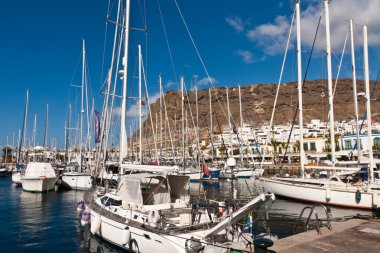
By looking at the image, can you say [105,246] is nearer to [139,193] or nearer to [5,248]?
[139,193]

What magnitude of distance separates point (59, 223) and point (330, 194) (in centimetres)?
2074

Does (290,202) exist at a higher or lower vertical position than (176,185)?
lower

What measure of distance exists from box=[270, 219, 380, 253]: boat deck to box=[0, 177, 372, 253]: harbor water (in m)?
1.30

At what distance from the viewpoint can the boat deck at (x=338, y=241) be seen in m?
9.02

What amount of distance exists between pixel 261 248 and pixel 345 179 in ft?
67.8

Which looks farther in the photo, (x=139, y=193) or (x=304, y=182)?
(x=304, y=182)

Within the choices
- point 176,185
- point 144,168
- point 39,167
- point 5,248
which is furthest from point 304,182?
point 39,167

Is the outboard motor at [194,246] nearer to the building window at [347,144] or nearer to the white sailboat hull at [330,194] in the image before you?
the white sailboat hull at [330,194]

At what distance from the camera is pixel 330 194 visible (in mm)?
24000

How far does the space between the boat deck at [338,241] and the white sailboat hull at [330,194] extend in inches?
470

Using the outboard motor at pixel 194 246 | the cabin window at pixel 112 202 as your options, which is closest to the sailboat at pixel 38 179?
the cabin window at pixel 112 202

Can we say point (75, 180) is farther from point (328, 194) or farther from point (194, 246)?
point (194, 246)

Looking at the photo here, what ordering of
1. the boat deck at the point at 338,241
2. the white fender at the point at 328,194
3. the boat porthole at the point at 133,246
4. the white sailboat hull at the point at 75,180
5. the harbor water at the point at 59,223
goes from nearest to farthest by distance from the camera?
the boat deck at the point at 338,241, the boat porthole at the point at 133,246, the harbor water at the point at 59,223, the white fender at the point at 328,194, the white sailboat hull at the point at 75,180

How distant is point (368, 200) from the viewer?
22234 mm
